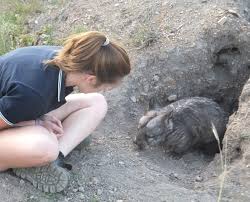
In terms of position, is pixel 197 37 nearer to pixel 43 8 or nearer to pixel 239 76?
pixel 239 76

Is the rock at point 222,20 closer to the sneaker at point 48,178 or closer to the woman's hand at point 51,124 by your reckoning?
the woman's hand at point 51,124

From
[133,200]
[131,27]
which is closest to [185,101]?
[131,27]

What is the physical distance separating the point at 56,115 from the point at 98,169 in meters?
0.51

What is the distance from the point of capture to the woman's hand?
3.74 m

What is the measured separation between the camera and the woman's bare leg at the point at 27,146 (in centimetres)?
354

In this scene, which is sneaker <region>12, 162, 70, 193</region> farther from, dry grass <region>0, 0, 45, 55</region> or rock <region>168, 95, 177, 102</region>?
dry grass <region>0, 0, 45, 55</region>

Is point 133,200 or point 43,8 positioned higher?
point 43,8

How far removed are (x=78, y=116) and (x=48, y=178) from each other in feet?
1.91

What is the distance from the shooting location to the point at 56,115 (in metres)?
4.08

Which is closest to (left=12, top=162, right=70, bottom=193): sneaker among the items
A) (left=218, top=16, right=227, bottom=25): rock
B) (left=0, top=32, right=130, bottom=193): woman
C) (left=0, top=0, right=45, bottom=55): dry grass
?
(left=0, top=32, right=130, bottom=193): woman

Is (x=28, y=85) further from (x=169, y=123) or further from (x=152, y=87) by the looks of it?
(x=152, y=87)

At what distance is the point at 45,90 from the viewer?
3.37 metres

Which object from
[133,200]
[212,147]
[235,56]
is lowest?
[212,147]

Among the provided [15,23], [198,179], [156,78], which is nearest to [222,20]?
[156,78]
